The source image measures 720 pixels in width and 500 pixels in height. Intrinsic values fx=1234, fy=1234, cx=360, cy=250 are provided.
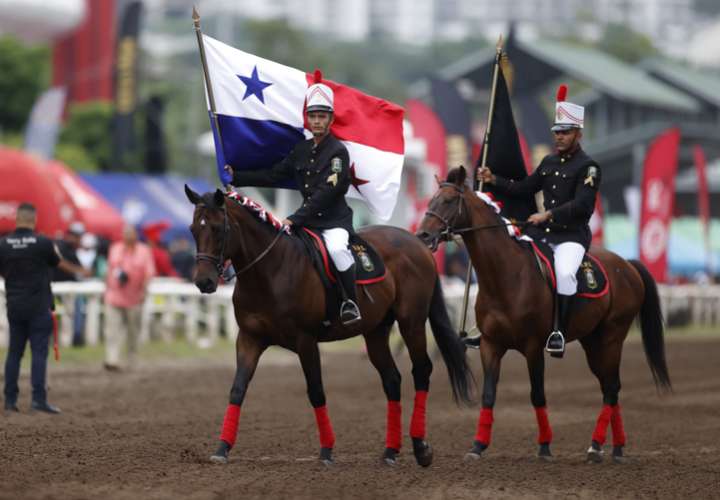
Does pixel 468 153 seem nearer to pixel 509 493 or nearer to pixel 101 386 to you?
pixel 101 386

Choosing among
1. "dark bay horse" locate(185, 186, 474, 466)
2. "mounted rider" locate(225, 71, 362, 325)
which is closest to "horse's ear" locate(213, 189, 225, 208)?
"dark bay horse" locate(185, 186, 474, 466)

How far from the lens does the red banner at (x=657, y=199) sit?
89.9ft

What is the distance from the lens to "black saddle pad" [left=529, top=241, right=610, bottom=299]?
35.6 feet

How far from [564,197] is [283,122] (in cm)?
260

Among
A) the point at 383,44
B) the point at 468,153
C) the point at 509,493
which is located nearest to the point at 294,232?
the point at 509,493

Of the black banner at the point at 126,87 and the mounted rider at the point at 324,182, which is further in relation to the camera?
the black banner at the point at 126,87

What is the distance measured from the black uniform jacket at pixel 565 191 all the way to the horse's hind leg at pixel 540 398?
1087mm

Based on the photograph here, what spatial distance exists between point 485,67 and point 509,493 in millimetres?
48930

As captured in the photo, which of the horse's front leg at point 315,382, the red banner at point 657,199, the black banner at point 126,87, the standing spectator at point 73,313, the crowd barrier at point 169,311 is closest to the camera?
the horse's front leg at point 315,382

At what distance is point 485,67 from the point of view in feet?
185

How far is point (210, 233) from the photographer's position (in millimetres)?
9133

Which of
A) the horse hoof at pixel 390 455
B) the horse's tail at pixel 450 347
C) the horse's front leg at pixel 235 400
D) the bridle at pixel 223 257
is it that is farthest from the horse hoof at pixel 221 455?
the horse's tail at pixel 450 347

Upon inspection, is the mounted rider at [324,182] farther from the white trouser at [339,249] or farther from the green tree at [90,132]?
the green tree at [90,132]

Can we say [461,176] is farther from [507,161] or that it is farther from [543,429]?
[543,429]
